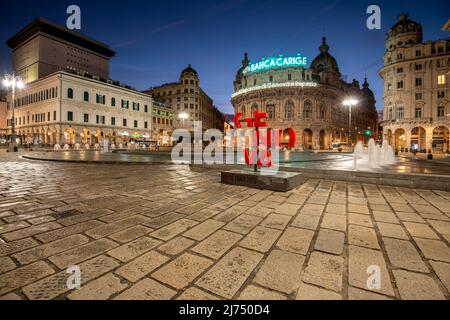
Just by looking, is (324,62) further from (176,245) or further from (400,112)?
(176,245)

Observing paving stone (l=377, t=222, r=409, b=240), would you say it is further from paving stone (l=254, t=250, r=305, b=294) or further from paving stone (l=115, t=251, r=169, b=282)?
paving stone (l=115, t=251, r=169, b=282)

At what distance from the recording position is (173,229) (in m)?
3.44

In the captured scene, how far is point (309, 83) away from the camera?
5088cm

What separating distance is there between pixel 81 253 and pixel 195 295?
5.34 feet

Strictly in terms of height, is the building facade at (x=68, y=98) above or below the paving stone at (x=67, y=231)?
above

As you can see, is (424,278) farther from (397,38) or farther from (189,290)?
(397,38)

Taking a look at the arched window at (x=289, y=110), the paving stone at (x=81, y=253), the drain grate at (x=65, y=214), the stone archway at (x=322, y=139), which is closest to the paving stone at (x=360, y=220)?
the paving stone at (x=81, y=253)

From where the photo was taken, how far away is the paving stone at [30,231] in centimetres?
308

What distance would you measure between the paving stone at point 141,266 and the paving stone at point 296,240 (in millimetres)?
1546

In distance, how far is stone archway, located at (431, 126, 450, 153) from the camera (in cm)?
4048

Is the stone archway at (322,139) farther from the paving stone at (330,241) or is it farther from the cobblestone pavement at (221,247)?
the paving stone at (330,241)

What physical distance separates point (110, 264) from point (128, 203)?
2.64 metres

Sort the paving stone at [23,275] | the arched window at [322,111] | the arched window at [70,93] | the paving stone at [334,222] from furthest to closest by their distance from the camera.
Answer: the arched window at [322,111]
the arched window at [70,93]
the paving stone at [334,222]
the paving stone at [23,275]

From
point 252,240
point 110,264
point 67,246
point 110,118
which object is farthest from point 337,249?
point 110,118
